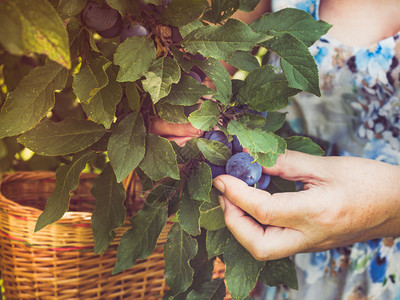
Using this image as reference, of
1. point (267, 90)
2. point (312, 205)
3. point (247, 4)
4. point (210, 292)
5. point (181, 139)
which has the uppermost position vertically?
point (247, 4)

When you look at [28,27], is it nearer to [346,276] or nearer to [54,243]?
[54,243]

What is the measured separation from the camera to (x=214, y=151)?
2.01ft

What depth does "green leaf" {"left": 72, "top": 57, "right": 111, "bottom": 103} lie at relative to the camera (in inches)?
19.5

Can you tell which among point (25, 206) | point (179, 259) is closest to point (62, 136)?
point (179, 259)

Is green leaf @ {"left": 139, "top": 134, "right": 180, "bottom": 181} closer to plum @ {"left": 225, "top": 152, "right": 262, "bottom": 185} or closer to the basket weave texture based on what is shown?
plum @ {"left": 225, "top": 152, "right": 262, "bottom": 185}

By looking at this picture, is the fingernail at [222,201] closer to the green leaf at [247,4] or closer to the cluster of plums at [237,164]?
the cluster of plums at [237,164]

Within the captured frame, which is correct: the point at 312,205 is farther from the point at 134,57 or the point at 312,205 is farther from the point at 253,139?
the point at 134,57

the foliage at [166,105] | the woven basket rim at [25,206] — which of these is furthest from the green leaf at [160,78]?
the woven basket rim at [25,206]

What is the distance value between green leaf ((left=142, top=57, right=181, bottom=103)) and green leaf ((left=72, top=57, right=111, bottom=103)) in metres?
0.05

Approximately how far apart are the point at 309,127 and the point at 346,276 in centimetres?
40

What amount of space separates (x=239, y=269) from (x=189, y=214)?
16 cm

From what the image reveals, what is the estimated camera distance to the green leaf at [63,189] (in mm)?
613

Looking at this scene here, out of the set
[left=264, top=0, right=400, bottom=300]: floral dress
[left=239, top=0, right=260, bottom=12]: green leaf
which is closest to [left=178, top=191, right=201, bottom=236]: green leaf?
[left=239, top=0, right=260, bottom=12]: green leaf

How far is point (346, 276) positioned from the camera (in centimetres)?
102
